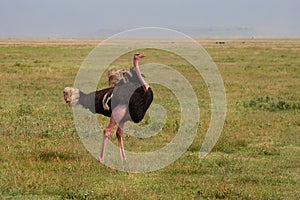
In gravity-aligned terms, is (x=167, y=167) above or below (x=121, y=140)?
below

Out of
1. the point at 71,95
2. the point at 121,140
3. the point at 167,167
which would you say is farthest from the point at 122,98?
the point at 167,167

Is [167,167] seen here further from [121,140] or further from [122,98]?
[122,98]

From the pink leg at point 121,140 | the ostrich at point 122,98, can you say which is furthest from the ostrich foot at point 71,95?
the pink leg at point 121,140

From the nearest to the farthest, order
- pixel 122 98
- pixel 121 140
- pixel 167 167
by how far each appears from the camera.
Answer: pixel 122 98, pixel 167 167, pixel 121 140

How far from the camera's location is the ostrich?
10.1m

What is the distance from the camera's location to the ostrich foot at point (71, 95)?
10.5m

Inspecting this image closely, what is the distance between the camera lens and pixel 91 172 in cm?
984

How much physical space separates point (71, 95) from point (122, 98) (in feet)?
3.53

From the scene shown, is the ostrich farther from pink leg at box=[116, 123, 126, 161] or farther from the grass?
the grass

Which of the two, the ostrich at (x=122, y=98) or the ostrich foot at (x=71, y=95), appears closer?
the ostrich at (x=122, y=98)

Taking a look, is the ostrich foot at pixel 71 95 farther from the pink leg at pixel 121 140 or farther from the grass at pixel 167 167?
the grass at pixel 167 167

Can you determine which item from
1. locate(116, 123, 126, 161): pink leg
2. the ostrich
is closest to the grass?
locate(116, 123, 126, 161): pink leg

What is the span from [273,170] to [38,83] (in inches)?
712

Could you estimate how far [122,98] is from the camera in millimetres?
10094
